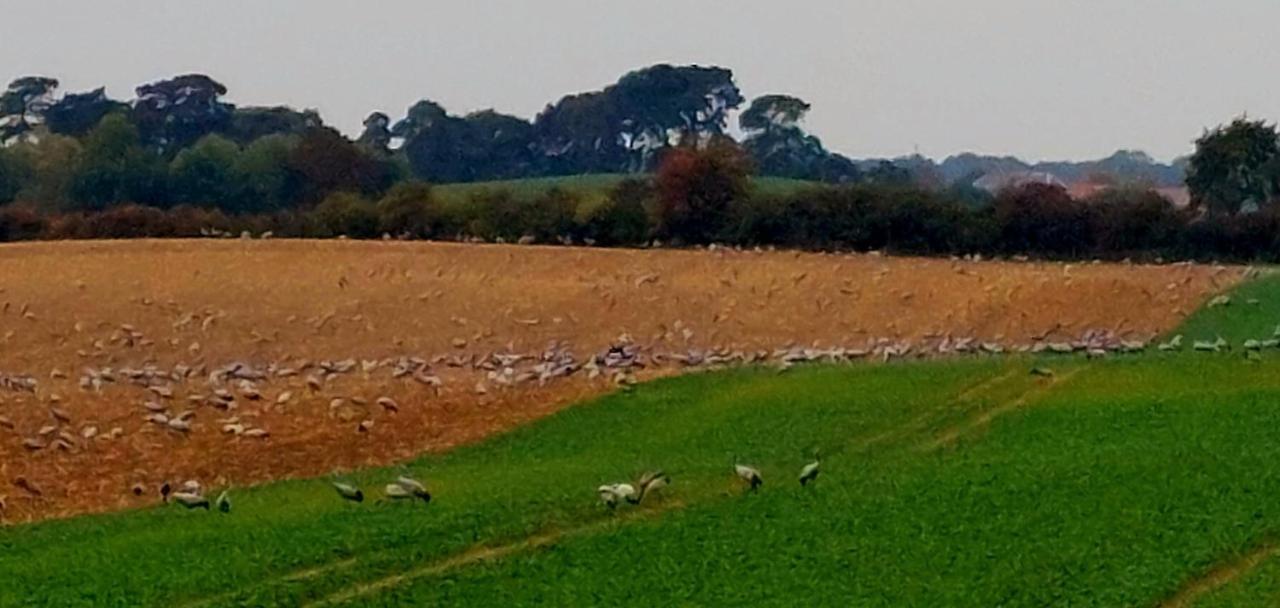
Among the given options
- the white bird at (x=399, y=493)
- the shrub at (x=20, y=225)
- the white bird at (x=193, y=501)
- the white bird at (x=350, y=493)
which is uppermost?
the white bird at (x=399, y=493)

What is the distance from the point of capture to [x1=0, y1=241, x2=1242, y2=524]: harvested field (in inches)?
547

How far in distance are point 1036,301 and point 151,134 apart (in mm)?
47816

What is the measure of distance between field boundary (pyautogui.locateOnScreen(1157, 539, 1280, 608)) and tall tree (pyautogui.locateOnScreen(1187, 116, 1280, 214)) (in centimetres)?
3211

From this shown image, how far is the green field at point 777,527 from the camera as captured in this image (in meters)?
8.80

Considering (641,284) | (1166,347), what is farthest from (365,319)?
(1166,347)

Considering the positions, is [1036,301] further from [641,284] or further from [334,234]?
[334,234]

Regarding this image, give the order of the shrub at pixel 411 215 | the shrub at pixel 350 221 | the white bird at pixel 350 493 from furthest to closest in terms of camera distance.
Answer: the shrub at pixel 350 221
the shrub at pixel 411 215
the white bird at pixel 350 493

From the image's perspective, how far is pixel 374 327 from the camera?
76.5ft

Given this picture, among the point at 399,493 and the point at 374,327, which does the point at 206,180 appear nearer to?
the point at 374,327

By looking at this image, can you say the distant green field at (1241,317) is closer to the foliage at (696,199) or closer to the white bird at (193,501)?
the white bird at (193,501)

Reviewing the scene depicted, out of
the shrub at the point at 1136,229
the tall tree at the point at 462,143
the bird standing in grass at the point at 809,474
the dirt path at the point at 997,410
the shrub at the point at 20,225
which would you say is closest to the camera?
the bird standing in grass at the point at 809,474

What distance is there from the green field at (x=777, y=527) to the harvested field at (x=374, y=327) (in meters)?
1.32

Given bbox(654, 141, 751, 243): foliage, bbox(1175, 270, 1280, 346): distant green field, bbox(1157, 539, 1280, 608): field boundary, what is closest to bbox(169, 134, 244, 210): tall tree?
bbox(654, 141, 751, 243): foliage

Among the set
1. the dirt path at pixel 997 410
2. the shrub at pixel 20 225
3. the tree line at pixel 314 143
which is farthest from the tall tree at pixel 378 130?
the dirt path at pixel 997 410
